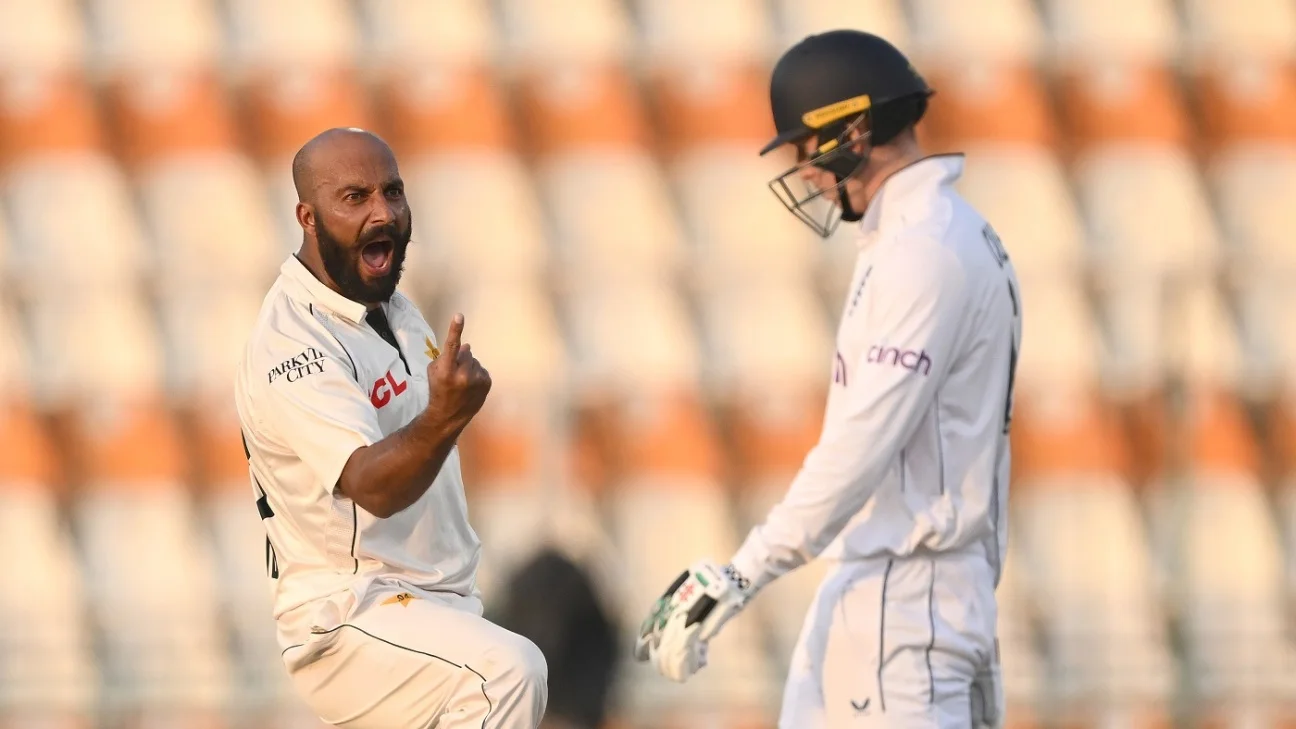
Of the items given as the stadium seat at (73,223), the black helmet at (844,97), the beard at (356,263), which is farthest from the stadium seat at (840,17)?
the beard at (356,263)

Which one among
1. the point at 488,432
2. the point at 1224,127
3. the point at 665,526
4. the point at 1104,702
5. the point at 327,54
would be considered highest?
the point at 327,54

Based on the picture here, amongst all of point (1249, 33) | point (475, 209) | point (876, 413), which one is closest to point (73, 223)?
point (475, 209)

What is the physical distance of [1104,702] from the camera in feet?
26.3

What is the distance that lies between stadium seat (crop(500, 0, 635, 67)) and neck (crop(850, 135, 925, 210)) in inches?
256

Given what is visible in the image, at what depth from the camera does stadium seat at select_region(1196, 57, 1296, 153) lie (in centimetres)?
1069

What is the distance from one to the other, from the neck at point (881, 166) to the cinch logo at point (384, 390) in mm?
983

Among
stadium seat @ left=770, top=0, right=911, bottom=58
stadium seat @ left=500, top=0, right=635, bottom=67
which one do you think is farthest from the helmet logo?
stadium seat @ left=770, top=0, right=911, bottom=58

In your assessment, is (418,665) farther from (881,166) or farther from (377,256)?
(881,166)

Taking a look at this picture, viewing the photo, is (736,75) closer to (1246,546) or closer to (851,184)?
(1246,546)

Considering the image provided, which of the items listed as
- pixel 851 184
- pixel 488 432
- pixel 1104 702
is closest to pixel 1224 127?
pixel 1104 702

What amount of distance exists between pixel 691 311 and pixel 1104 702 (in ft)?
9.28

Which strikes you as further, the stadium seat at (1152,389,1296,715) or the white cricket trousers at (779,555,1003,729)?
the stadium seat at (1152,389,1296,715)

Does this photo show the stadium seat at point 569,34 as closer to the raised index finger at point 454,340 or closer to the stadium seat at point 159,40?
the stadium seat at point 159,40

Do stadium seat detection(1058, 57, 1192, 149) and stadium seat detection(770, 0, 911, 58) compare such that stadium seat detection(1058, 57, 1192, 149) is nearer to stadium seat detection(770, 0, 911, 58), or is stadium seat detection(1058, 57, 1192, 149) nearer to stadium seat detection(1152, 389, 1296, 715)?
stadium seat detection(770, 0, 911, 58)
